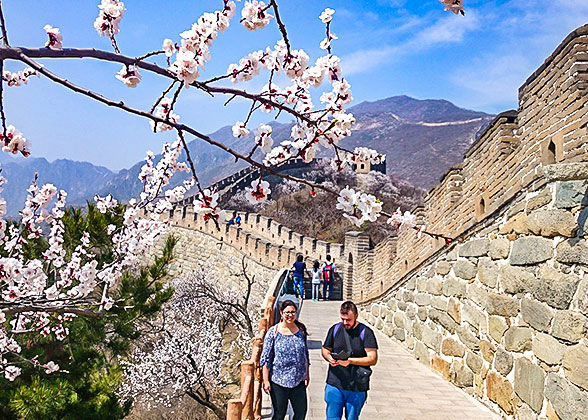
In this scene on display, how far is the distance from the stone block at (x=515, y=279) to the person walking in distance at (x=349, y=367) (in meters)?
1.31

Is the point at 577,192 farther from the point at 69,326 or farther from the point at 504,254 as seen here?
the point at 69,326

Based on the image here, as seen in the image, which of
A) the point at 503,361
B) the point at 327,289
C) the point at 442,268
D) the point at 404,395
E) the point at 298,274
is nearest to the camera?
the point at 503,361

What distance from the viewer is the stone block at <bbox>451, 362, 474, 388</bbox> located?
529 centimetres

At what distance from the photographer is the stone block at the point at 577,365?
3132 mm

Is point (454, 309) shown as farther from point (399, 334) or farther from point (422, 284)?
point (399, 334)

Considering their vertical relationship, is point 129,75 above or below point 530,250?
above

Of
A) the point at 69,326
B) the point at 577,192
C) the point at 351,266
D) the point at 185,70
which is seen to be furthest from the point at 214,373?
the point at 185,70

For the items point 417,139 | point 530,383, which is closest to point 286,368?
point 530,383

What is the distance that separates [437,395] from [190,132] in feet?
14.6

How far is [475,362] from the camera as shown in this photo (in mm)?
5129

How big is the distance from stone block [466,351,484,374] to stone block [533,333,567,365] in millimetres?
1263

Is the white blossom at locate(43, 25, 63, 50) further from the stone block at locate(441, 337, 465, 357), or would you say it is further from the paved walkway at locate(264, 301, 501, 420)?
the stone block at locate(441, 337, 465, 357)

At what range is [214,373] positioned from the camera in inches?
573

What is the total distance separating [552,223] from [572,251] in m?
0.33
